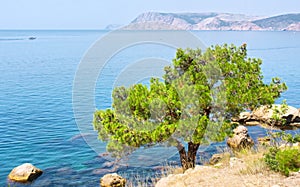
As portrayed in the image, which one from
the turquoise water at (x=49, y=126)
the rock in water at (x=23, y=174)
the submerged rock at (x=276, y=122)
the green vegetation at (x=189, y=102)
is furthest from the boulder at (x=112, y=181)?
the submerged rock at (x=276, y=122)

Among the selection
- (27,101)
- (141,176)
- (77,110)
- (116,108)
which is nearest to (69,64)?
(27,101)

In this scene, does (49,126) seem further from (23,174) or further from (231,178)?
(231,178)

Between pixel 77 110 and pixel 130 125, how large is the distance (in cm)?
2832

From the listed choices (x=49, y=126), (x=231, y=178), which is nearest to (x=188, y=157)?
(x=231, y=178)

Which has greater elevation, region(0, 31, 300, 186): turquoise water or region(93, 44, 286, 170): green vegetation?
region(93, 44, 286, 170): green vegetation

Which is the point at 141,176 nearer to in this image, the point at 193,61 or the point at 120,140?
the point at 120,140

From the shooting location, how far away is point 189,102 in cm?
1814

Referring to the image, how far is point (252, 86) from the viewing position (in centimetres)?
1961

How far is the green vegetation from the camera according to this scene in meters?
18.3

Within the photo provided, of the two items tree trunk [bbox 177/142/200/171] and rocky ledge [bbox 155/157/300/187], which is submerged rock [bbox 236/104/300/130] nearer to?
tree trunk [bbox 177/142/200/171]

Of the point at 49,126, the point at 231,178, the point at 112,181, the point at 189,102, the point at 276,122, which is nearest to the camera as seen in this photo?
the point at 231,178

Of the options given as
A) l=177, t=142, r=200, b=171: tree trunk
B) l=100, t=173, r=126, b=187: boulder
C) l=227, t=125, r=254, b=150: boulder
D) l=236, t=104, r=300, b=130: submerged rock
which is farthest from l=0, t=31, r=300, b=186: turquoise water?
l=177, t=142, r=200, b=171: tree trunk

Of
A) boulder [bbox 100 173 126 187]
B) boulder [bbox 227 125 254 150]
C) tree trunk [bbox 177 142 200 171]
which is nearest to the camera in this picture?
tree trunk [bbox 177 142 200 171]

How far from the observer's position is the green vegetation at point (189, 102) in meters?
18.3
